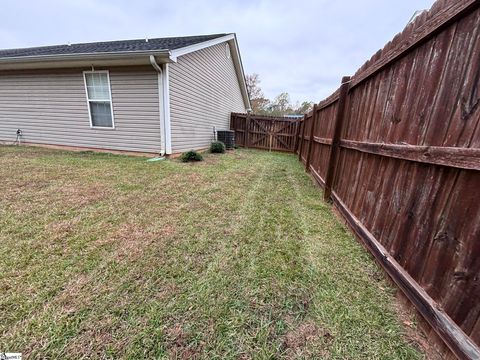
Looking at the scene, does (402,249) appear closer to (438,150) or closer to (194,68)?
(438,150)

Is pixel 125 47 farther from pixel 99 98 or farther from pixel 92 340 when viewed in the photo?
pixel 92 340

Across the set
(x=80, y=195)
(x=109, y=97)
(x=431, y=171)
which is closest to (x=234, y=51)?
(x=109, y=97)

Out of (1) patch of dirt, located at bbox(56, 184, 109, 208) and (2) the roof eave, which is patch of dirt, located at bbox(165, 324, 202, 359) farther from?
(2) the roof eave

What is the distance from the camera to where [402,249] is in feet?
4.77

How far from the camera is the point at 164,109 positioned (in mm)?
5516

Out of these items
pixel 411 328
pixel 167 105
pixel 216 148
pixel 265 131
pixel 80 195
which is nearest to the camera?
pixel 411 328

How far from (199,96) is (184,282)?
7.04 m

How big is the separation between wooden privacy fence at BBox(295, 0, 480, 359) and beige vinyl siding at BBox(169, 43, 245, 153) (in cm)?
511

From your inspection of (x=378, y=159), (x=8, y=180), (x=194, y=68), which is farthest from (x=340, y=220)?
(x=194, y=68)

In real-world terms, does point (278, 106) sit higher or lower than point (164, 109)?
higher

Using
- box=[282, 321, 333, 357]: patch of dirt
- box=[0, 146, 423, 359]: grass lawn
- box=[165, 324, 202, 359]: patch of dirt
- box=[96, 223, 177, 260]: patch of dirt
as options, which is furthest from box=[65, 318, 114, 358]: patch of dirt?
box=[282, 321, 333, 357]: patch of dirt

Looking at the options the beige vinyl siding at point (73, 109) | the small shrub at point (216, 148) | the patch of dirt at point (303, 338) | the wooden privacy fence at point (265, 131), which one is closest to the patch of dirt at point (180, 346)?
the patch of dirt at point (303, 338)

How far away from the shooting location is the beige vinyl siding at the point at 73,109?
5.62 m

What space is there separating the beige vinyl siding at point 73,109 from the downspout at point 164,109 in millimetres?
151
